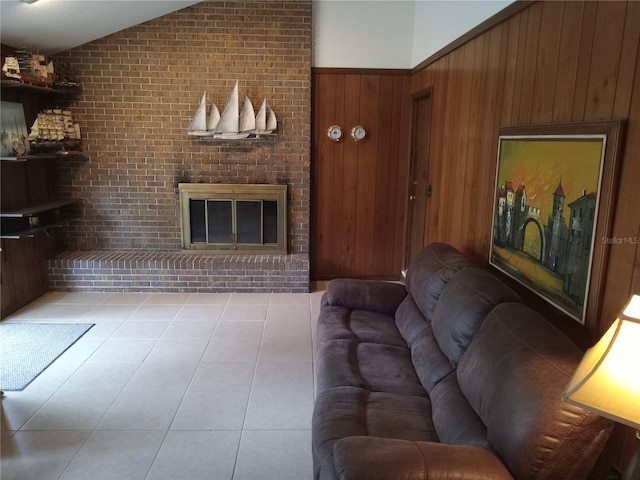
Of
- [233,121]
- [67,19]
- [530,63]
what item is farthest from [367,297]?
[67,19]

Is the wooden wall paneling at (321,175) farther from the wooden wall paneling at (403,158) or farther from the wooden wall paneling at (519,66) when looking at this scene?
the wooden wall paneling at (519,66)

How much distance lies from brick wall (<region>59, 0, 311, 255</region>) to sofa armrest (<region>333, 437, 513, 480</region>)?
3.56 meters

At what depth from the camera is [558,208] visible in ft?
6.40

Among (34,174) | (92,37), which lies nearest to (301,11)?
(92,37)

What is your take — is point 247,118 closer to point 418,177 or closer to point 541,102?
point 418,177

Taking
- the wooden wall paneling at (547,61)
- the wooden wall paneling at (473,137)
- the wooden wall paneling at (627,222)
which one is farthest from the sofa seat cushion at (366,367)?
the wooden wall paneling at (547,61)

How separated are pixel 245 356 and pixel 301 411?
788 mm

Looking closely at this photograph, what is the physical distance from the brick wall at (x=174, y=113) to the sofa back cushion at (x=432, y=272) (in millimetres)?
2205

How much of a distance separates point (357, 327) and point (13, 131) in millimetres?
3252

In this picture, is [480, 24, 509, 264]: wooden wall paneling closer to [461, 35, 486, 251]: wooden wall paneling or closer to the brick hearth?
[461, 35, 486, 251]: wooden wall paneling

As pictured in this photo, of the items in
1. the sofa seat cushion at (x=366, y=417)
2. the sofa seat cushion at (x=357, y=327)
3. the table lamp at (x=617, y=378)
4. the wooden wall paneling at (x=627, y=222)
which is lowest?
the sofa seat cushion at (x=366, y=417)

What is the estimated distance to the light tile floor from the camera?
2205 mm

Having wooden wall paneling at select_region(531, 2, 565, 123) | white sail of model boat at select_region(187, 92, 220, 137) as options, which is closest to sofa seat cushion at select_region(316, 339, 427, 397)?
wooden wall paneling at select_region(531, 2, 565, 123)

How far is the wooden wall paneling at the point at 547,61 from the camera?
2.01m
